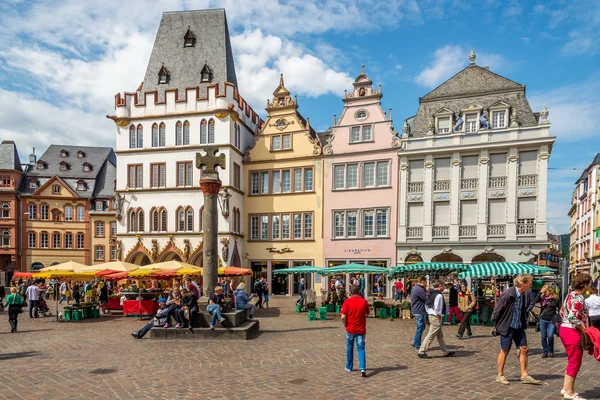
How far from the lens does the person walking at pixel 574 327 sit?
6305 millimetres

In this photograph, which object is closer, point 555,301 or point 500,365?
point 500,365

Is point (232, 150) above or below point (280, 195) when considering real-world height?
above

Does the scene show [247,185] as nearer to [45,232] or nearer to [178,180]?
[178,180]

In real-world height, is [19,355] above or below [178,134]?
below

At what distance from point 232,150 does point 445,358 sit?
83.6 feet

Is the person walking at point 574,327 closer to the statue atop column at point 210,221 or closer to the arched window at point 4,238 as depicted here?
the statue atop column at point 210,221

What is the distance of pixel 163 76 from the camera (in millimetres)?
35969

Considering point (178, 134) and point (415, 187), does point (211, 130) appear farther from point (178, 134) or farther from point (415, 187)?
point (415, 187)

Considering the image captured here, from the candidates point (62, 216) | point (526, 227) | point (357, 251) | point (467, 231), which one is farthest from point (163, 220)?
point (526, 227)

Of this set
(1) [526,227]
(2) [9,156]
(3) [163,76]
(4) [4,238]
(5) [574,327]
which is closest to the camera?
(5) [574,327]

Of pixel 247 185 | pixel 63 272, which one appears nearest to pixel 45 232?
pixel 247 185

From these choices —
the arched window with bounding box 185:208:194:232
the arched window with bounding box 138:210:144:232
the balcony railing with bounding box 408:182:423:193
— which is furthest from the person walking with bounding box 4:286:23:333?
the balcony railing with bounding box 408:182:423:193

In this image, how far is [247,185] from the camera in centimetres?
3488

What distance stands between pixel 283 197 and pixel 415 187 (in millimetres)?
9743
